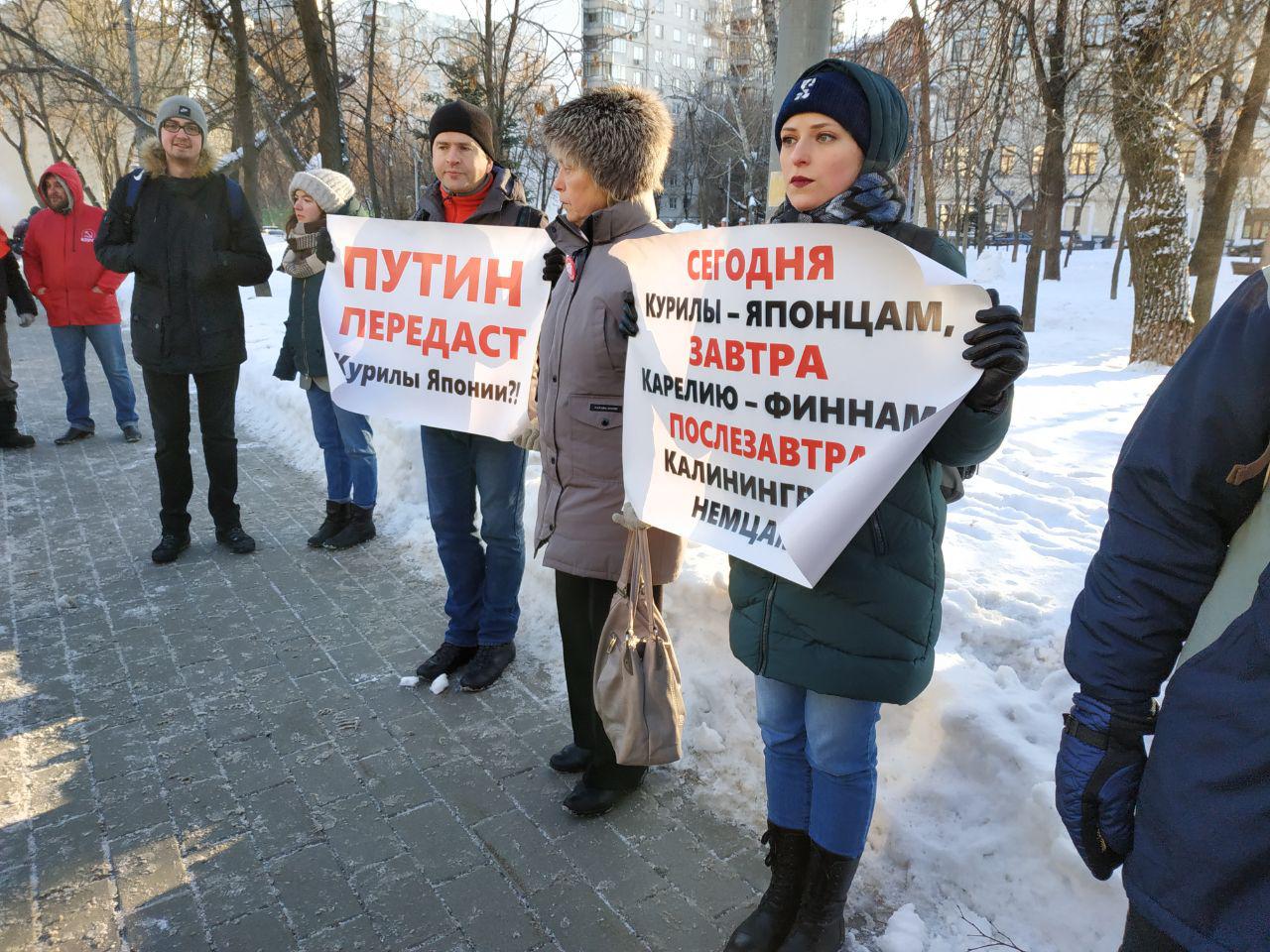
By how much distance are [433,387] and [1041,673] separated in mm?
2667

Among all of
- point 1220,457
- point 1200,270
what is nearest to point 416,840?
point 1220,457

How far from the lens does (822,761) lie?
230cm

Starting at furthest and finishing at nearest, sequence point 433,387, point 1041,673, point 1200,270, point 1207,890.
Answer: point 1200,270, point 433,387, point 1041,673, point 1207,890

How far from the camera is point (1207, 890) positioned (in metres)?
1.34

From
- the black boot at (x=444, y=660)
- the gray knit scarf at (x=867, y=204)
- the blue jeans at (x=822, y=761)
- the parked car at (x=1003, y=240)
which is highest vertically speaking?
the parked car at (x=1003, y=240)

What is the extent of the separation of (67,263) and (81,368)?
0.94 m

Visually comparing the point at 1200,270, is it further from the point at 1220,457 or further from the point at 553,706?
the point at 1220,457

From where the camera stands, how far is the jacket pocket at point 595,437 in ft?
9.41

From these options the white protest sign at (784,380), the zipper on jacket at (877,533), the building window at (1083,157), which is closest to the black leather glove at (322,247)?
the white protest sign at (784,380)

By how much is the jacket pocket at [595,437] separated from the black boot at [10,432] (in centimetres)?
700

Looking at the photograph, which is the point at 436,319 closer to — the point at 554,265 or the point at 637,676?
the point at 554,265

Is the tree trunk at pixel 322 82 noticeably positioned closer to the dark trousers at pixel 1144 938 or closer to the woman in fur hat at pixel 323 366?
the woman in fur hat at pixel 323 366

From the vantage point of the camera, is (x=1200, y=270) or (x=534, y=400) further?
(x=1200, y=270)

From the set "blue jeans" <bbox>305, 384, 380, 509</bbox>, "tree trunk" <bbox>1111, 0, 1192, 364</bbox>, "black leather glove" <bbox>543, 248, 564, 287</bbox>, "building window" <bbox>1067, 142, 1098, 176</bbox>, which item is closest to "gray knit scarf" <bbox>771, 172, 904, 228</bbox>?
"black leather glove" <bbox>543, 248, 564, 287</bbox>
